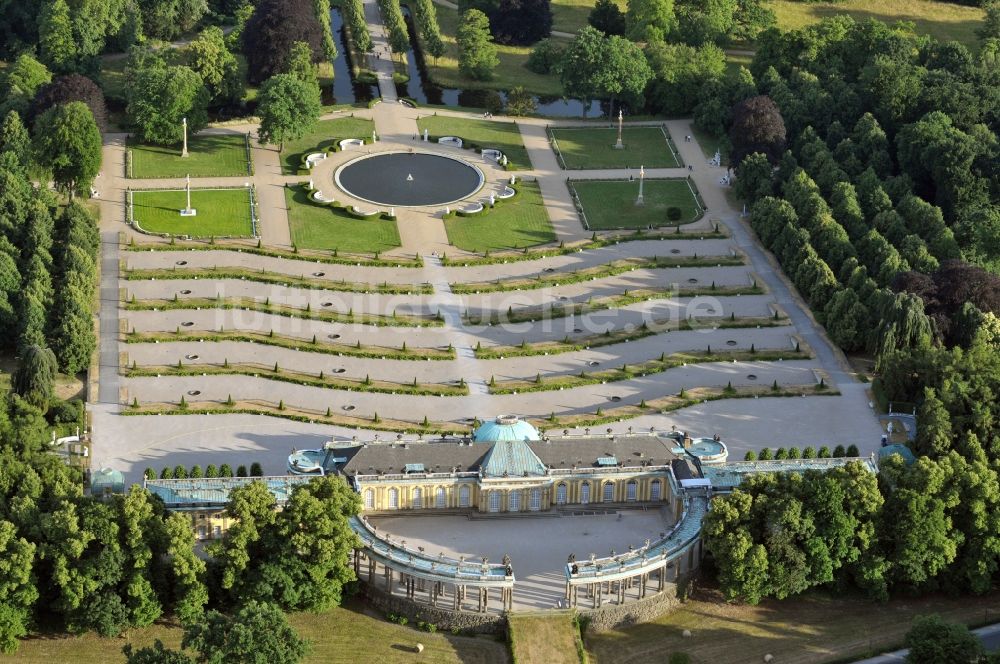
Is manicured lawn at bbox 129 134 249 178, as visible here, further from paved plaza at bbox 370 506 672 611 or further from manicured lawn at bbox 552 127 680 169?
paved plaza at bbox 370 506 672 611

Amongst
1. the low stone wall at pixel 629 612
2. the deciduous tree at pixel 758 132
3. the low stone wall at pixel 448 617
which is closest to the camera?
the low stone wall at pixel 448 617

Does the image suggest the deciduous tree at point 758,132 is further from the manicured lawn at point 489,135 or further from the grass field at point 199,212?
the grass field at point 199,212

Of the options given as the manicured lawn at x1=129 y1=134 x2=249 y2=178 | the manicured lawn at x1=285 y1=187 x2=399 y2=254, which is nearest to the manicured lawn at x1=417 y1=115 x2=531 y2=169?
the manicured lawn at x1=129 y1=134 x2=249 y2=178

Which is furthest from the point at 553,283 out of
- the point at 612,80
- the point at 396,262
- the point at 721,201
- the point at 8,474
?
the point at 8,474

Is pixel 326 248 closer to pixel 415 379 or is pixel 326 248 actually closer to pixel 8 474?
pixel 415 379

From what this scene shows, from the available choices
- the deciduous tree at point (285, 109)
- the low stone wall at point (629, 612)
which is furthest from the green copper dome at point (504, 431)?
the deciduous tree at point (285, 109)
